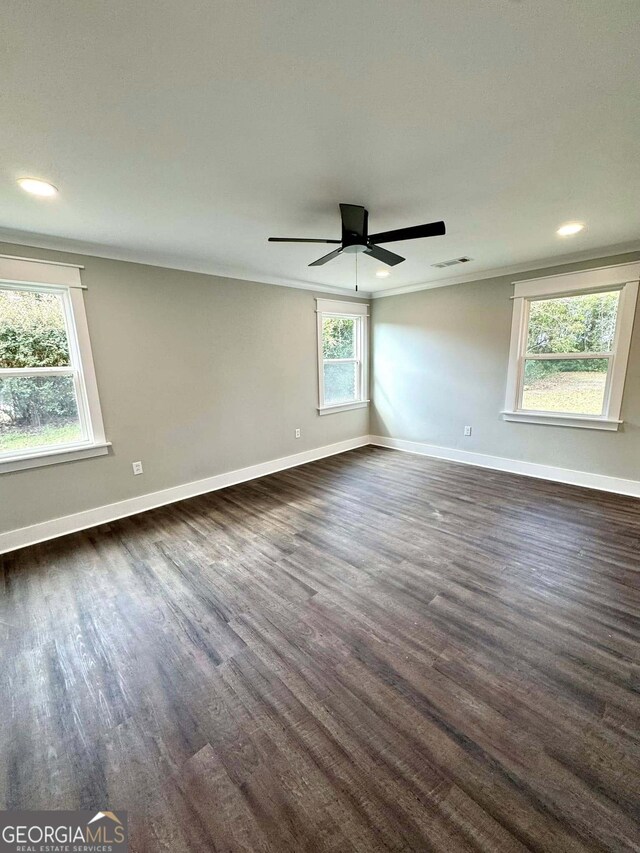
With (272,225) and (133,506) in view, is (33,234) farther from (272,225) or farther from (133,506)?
(133,506)

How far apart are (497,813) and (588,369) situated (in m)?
→ 3.91

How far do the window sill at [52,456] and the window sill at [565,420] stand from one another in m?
4.57

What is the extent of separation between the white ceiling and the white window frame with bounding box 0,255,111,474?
27cm

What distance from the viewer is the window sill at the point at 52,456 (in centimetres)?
268

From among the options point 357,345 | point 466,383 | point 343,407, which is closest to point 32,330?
point 343,407

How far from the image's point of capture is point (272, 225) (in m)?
2.57

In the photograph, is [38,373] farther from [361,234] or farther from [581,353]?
[581,353]

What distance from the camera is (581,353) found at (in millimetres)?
3594

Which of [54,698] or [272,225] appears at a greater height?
[272,225]

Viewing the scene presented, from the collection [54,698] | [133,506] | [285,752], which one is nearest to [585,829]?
[285,752]

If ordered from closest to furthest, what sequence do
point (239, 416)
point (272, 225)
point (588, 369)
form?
1. point (272, 225)
2. point (588, 369)
3. point (239, 416)

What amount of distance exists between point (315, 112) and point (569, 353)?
365 centimetres

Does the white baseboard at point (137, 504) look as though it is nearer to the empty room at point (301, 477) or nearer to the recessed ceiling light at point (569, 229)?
the empty room at point (301, 477)

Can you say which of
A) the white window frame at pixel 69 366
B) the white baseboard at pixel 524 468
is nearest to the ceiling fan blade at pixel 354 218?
the white window frame at pixel 69 366
